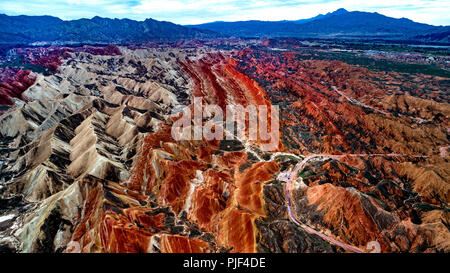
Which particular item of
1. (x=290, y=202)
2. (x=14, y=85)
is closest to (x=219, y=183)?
(x=290, y=202)

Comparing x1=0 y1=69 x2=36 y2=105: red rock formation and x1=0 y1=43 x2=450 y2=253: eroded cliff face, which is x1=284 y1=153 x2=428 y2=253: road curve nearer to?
x1=0 y1=43 x2=450 y2=253: eroded cliff face

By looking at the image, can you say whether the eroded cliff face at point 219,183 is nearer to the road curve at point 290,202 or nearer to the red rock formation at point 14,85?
the road curve at point 290,202

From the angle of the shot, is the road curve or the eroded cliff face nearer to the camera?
the eroded cliff face

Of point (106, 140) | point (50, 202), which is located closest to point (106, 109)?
point (106, 140)

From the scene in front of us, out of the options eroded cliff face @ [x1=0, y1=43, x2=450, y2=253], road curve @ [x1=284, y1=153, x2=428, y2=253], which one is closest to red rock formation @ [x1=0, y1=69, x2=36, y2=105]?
eroded cliff face @ [x1=0, y1=43, x2=450, y2=253]

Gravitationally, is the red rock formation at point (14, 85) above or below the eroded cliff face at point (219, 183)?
above

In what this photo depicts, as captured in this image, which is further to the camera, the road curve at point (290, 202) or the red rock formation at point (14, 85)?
the red rock formation at point (14, 85)

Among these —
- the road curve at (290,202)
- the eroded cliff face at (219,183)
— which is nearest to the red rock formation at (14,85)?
the eroded cliff face at (219,183)
